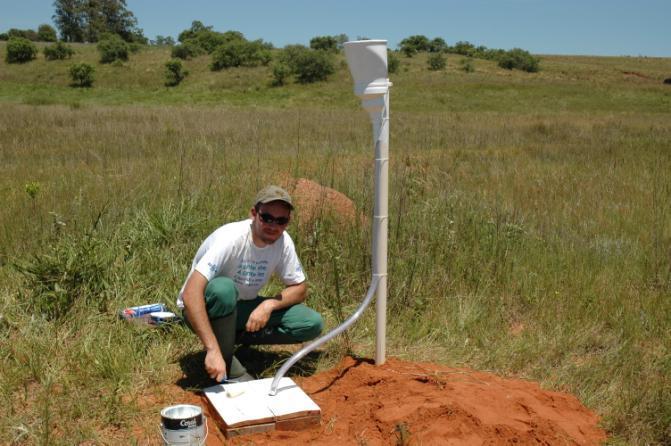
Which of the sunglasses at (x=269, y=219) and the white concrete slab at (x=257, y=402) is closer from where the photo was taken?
the white concrete slab at (x=257, y=402)

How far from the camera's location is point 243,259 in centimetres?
351

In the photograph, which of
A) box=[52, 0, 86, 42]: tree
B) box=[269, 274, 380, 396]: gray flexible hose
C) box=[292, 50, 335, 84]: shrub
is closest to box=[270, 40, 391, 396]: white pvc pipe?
box=[269, 274, 380, 396]: gray flexible hose

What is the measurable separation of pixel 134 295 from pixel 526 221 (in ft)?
13.3

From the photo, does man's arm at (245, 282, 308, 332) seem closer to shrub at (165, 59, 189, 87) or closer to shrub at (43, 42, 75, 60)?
shrub at (165, 59, 189, 87)

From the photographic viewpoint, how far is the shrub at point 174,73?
144 feet

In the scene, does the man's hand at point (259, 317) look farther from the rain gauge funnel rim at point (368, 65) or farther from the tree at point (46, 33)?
the tree at point (46, 33)

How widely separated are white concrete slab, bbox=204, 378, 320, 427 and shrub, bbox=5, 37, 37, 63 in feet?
190

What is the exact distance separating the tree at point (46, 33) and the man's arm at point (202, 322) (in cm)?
10478

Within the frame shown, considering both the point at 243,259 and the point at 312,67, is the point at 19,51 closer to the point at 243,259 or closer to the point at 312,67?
the point at 312,67

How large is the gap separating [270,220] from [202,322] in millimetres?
609

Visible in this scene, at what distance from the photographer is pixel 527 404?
3.18 meters

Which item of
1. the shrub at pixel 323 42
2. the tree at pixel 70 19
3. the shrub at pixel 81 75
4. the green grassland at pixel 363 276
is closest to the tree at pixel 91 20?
the tree at pixel 70 19

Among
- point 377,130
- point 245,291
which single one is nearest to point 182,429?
point 245,291

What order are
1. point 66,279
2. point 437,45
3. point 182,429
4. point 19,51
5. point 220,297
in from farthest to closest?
point 437,45 → point 19,51 → point 66,279 → point 220,297 → point 182,429
